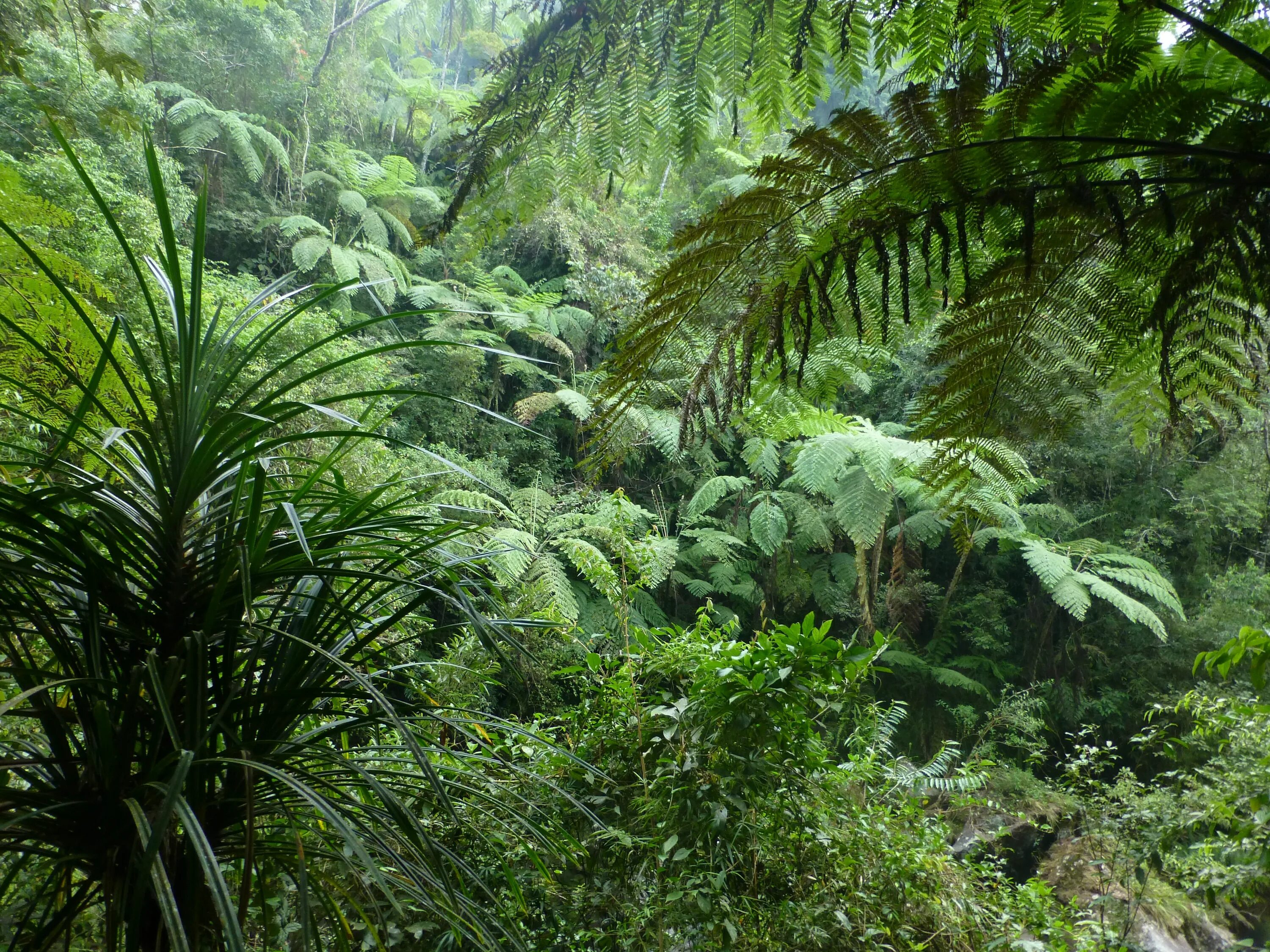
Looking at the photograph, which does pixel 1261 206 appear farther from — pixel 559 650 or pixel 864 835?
pixel 559 650

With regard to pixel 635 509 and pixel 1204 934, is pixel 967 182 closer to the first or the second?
pixel 635 509

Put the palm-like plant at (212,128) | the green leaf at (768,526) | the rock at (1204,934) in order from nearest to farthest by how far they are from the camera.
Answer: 1. the rock at (1204,934)
2. the green leaf at (768,526)
3. the palm-like plant at (212,128)

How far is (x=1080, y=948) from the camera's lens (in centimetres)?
129

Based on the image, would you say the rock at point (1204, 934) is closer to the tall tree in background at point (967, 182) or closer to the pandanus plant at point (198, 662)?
the tall tree in background at point (967, 182)

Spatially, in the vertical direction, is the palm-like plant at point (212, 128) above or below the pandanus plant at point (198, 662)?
above

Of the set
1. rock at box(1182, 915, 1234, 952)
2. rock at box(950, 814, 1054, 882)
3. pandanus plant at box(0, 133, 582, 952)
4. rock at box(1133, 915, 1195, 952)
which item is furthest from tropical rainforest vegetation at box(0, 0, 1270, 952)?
rock at box(950, 814, 1054, 882)

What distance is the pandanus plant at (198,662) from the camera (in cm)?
53

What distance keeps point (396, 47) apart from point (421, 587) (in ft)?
41.3

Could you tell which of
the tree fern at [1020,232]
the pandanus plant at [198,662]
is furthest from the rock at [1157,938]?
the pandanus plant at [198,662]

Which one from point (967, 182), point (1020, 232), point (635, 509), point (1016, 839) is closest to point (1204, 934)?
point (1016, 839)

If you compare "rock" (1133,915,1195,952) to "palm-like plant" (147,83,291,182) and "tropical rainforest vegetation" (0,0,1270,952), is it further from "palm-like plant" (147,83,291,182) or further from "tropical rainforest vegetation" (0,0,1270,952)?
"palm-like plant" (147,83,291,182)

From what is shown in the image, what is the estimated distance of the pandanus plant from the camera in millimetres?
526

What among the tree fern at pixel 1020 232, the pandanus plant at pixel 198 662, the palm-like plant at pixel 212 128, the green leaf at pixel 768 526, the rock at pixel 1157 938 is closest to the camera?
the pandanus plant at pixel 198 662

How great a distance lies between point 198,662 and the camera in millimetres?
532
